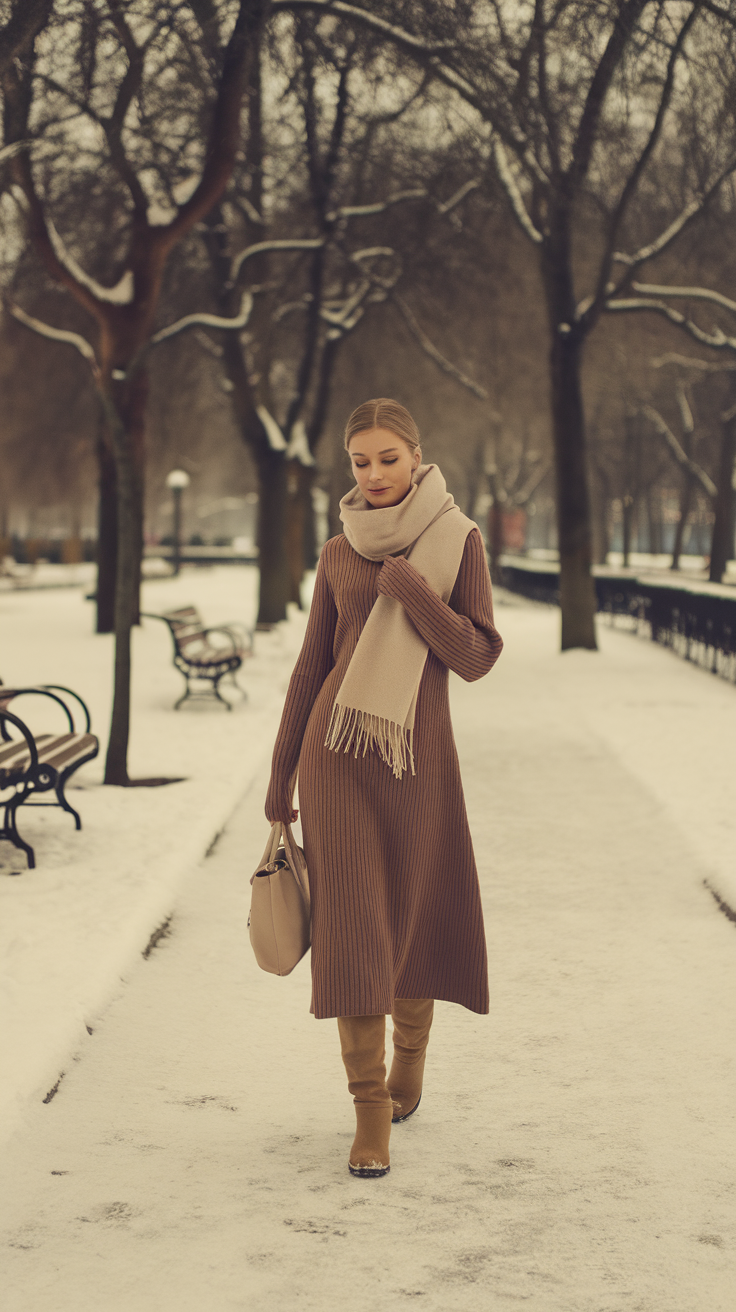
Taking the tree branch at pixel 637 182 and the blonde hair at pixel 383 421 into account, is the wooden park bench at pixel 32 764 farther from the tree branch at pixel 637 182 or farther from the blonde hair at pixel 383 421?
the tree branch at pixel 637 182

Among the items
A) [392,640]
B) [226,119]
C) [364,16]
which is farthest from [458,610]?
[364,16]

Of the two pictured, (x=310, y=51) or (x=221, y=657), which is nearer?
(x=310, y=51)

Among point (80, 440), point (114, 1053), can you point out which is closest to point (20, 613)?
point (80, 440)

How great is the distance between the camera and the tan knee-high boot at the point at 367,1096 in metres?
3.49

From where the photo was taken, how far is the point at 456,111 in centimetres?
1397

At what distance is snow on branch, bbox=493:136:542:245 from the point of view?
16.8m

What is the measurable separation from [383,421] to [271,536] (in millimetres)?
18264

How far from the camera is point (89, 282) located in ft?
38.6

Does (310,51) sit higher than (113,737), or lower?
higher

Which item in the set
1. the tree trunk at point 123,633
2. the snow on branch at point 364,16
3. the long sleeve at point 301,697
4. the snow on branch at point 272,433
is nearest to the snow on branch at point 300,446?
the snow on branch at point 272,433

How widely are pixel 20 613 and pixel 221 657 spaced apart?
1322 cm

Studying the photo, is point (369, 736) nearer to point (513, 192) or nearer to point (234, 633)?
point (234, 633)

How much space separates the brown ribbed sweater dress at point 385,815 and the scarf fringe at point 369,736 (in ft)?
0.11

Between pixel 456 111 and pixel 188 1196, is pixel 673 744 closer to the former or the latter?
pixel 456 111
